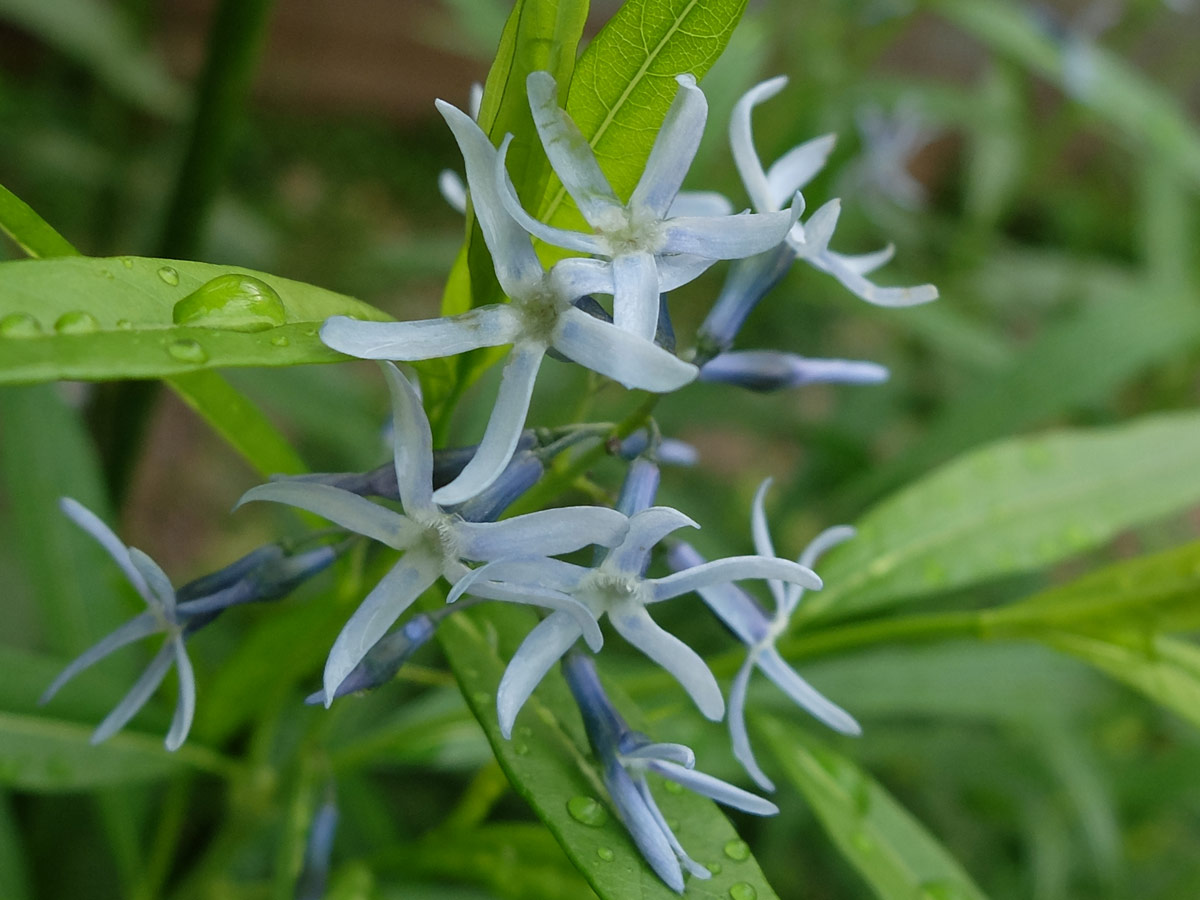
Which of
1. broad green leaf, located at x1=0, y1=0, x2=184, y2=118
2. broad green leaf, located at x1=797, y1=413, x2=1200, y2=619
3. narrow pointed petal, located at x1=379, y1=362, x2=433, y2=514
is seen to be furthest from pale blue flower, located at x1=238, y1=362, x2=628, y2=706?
broad green leaf, located at x1=0, y1=0, x2=184, y2=118

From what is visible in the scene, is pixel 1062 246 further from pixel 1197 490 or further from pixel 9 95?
pixel 9 95

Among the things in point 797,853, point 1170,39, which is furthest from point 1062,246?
point 797,853

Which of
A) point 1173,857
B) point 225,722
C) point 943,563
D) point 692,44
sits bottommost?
point 1173,857

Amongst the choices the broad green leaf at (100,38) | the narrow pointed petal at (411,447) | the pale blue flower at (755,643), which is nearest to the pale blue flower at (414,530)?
the narrow pointed petal at (411,447)

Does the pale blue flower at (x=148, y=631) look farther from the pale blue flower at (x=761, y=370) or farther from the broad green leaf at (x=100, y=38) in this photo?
the broad green leaf at (x=100, y=38)

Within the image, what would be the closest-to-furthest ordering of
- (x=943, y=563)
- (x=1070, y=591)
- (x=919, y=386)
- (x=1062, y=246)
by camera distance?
(x=1070, y=591) < (x=943, y=563) < (x=919, y=386) < (x=1062, y=246)

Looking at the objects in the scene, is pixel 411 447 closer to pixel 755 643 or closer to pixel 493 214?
pixel 493 214

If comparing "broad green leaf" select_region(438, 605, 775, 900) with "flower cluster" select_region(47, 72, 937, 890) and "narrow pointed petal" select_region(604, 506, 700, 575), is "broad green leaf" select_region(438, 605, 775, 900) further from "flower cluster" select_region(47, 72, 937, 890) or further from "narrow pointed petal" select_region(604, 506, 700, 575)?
"narrow pointed petal" select_region(604, 506, 700, 575)

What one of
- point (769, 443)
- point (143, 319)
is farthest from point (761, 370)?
point (769, 443)
